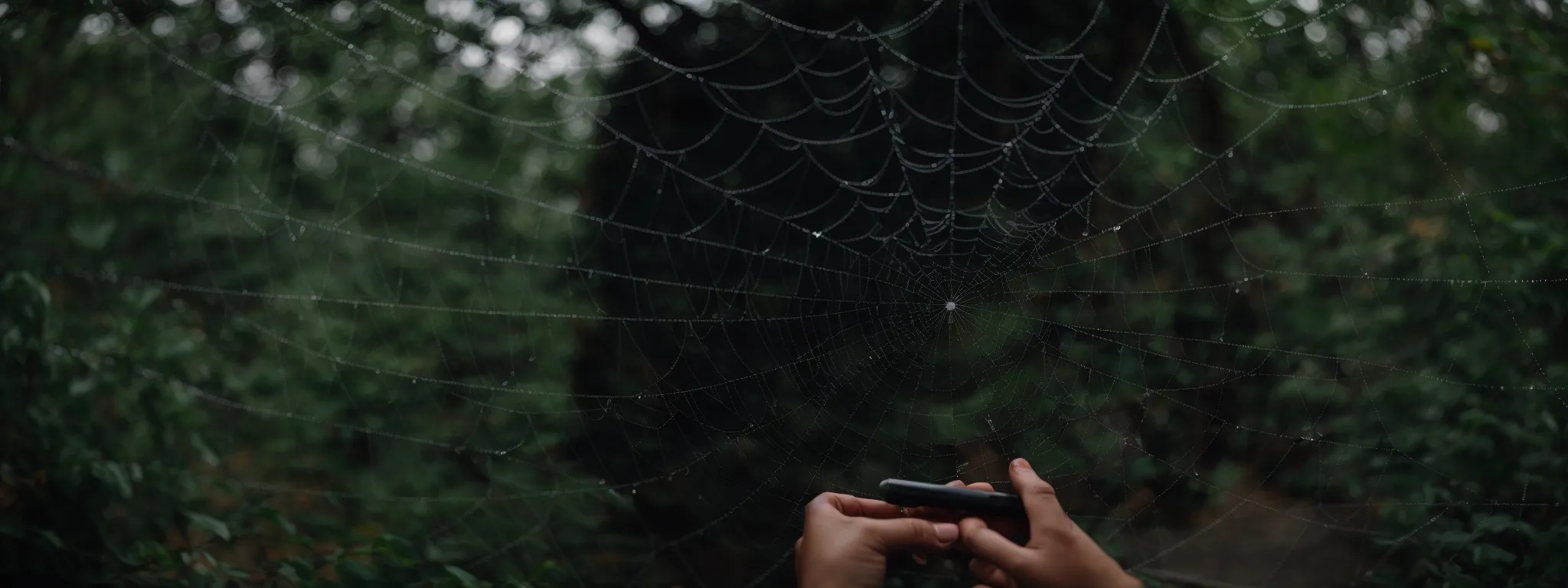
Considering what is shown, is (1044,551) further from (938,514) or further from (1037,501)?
(938,514)

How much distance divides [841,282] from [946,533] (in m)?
1.38

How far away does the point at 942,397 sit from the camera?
7.98 feet

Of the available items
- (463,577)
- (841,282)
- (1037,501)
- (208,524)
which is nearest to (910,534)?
(1037,501)

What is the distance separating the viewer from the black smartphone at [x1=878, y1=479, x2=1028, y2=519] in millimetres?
1343

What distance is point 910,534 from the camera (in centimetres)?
141

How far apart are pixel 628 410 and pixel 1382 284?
2.13 m

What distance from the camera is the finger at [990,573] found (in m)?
1.42

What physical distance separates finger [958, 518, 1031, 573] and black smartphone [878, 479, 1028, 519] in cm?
3

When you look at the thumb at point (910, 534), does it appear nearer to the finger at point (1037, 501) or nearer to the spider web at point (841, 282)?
the finger at point (1037, 501)

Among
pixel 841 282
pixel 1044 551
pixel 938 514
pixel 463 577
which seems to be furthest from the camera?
pixel 841 282

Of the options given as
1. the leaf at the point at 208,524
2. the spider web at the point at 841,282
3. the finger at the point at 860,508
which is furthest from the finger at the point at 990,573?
the leaf at the point at 208,524

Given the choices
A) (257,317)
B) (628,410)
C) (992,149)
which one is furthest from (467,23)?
(992,149)

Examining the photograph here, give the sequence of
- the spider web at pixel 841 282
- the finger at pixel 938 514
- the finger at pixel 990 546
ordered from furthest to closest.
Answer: the spider web at pixel 841 282 < the finger at pixel 938 514 < the finger at pixel 990 546

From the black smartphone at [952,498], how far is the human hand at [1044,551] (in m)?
0.02
